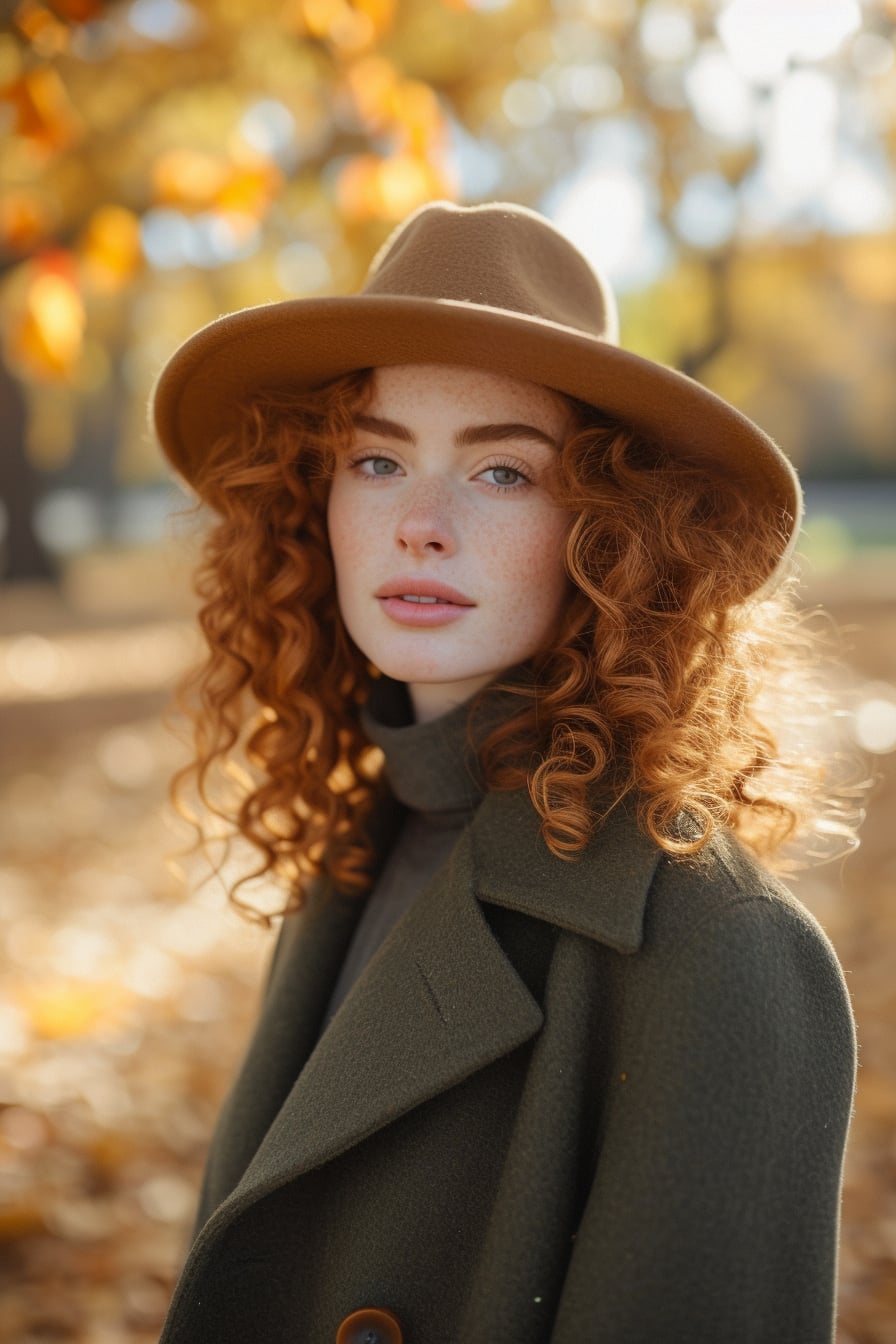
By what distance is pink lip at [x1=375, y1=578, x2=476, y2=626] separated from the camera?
173cm

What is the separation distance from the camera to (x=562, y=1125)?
4.79ft

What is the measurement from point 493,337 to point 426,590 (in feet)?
1.21

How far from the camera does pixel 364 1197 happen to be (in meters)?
1.63

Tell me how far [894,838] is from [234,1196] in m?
5.26

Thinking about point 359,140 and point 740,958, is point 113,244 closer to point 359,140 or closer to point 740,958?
point 359,140

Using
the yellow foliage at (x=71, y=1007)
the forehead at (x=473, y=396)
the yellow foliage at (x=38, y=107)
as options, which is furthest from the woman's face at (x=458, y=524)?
the yellow foliage at (x=71, y=1007)

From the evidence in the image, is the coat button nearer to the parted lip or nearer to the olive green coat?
the olive green coat

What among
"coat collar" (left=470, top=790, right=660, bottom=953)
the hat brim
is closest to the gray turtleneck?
"coat collar" (left=470, top=790, right=660, bottom=953)

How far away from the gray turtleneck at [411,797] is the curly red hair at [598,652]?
0.21ft

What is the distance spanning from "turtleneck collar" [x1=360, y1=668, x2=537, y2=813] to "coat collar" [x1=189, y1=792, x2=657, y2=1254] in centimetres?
14

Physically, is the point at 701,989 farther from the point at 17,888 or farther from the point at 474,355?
the point at 17,888

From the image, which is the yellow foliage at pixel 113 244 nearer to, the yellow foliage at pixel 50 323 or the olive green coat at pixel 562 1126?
the yellow foliage at pixel 50 323

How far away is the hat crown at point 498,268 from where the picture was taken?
1725mm

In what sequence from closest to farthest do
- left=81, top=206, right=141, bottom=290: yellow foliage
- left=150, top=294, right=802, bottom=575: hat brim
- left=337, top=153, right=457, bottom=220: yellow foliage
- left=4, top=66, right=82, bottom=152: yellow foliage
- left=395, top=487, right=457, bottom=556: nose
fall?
left=150, top=294, right=802, bottom=575: hat brim, left=395, top=487, right=457, bottom=556: nose, left=4, top=66, right=82, bottom=152: yellow foliage, left=337, top=153, right=457, bottom=220: yellow foliage, left=81, top=206, right=141, bottom=290: yellow foliage
